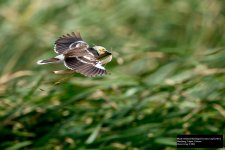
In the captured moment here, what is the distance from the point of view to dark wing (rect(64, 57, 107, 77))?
3.97ft

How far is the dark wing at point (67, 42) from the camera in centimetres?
130

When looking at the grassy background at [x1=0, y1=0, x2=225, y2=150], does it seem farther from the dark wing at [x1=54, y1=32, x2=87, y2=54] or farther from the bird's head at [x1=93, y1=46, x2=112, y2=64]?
the bird's head at [x1=93, y1=46, x2=112, y2=64]

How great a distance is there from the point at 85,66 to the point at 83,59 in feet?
0.07

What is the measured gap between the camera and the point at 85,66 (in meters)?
1.24

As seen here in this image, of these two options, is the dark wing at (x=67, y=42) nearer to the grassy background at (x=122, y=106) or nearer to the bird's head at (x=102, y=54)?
the bird's head at (x=102, y=54)

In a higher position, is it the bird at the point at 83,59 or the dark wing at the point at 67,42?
the dark wing at the point at 67,42

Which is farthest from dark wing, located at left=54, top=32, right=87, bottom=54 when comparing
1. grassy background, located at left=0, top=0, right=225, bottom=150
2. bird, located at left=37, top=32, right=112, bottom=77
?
grassy background, located at left=0, top=0, right=225, bottom=150

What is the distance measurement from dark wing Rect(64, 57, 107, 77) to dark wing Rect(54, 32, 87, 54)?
5 centimetres

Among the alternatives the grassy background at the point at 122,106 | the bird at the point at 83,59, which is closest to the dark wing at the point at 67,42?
the bird at the point at 83,59

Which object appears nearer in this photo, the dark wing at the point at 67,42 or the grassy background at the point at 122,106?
the dark wing at the point at 67,42

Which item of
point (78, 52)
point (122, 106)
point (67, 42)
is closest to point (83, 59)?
point (78, 52)

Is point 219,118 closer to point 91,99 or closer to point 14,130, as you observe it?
point 91,99

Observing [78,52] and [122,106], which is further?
[122,106]

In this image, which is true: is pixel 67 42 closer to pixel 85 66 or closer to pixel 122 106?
pixel 85 66
